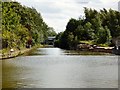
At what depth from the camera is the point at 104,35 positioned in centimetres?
9869

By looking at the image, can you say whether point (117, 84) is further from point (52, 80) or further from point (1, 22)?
point (1, 22)

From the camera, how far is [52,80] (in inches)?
896

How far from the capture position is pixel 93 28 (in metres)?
112

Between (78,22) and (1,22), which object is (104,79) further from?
(78,22)

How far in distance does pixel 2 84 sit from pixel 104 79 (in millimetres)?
5933

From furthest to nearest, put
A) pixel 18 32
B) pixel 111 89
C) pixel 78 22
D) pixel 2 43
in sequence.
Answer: pixel 78 22
pixel 18 32
pixel 2 43
pixel 111 89

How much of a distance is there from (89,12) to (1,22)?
69731 mm

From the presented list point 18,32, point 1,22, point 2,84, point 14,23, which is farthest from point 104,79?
point 18,32

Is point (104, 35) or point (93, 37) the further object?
point (93, 37)

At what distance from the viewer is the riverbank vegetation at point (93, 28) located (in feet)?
333

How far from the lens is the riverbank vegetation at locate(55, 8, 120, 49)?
101 m

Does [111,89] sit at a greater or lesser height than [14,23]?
lesser

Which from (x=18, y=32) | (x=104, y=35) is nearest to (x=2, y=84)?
(x=18, y=32)

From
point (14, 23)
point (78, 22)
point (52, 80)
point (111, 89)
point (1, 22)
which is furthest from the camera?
point (78, 22)
